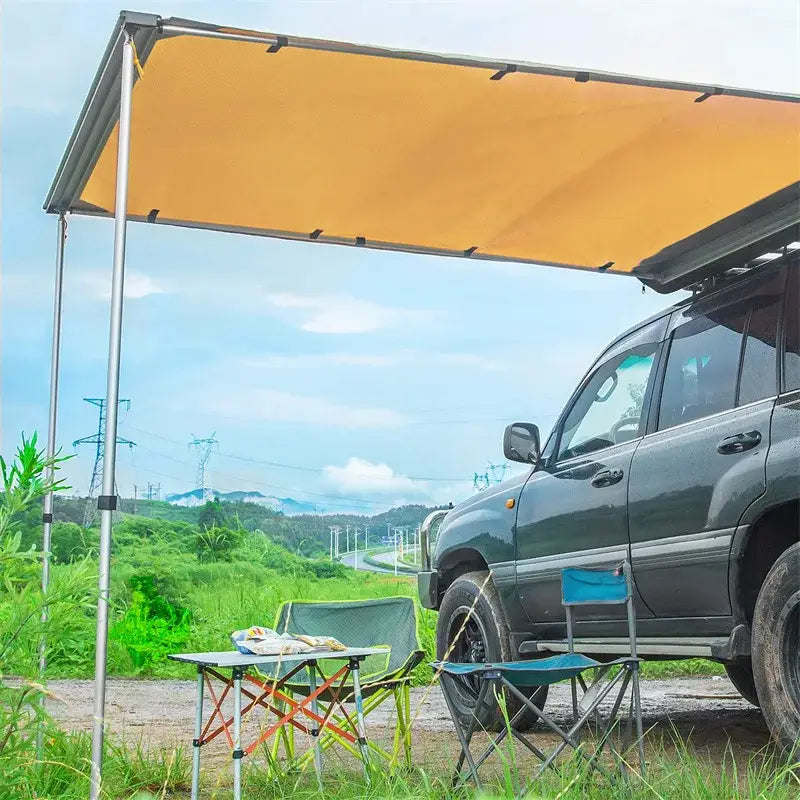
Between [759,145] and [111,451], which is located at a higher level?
[759,145]

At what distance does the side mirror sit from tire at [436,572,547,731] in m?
0.64

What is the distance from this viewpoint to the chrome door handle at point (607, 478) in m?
4.66

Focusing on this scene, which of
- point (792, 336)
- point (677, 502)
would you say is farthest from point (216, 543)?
point (792, 336)

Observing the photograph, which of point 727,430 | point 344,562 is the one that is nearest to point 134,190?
point 727,430

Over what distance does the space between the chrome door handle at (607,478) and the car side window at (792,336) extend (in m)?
0.91

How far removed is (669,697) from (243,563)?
7710 mm

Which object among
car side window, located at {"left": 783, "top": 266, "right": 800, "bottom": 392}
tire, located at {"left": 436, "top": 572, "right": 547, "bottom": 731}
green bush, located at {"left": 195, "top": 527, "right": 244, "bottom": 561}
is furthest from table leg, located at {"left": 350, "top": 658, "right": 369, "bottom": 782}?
green bush, located at {"left": 195, "top": 527, "right": 244, "bottom": 561}

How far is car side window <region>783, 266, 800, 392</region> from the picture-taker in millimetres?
3934

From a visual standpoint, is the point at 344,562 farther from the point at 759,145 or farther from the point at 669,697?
the point at 759,145

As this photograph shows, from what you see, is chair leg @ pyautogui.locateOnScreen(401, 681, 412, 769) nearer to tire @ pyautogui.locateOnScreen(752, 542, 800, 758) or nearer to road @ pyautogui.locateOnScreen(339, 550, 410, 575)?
tire @ pyautogui.locateOnScreen(752, 542, 800, 758)

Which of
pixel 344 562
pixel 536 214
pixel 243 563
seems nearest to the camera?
pixel 536 214

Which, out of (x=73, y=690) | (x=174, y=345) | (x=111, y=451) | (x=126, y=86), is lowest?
(x=73, y=690)

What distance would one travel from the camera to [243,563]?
14250 millimetres

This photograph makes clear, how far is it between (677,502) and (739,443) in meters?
0.39
